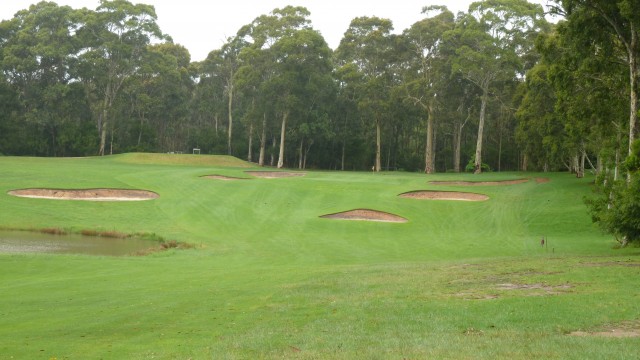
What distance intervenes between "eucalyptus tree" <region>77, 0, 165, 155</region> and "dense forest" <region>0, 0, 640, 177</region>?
195mm

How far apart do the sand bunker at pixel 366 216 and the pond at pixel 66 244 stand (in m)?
12.6

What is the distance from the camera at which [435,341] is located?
32.1 ft

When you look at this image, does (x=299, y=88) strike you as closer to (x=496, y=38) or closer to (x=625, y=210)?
(x=496, y=38)

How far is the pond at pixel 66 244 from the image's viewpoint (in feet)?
93.1

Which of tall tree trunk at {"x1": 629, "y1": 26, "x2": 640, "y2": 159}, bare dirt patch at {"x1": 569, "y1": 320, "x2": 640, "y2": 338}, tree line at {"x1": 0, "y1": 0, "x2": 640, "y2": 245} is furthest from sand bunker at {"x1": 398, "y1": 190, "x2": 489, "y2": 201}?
bare dirt patch at {"x1": 569, "y1": 320, "x2": 640, "y2": 338}

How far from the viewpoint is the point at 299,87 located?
78.6 metres

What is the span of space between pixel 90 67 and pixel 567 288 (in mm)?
80815

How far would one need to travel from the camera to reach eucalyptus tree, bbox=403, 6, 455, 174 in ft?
238

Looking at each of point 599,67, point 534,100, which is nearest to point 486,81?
point 534,100

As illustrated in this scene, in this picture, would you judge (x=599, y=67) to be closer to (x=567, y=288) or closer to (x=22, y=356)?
(x=567, y=288)

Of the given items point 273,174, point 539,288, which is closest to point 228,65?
point 273,174

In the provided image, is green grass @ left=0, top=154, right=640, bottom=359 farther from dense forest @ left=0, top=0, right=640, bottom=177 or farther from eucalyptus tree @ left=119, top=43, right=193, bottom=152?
eucalyptus tree @ left=119, top=43, right=193, bottom=152

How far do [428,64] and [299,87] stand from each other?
1684 cm

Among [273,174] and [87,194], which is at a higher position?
[273,174]
